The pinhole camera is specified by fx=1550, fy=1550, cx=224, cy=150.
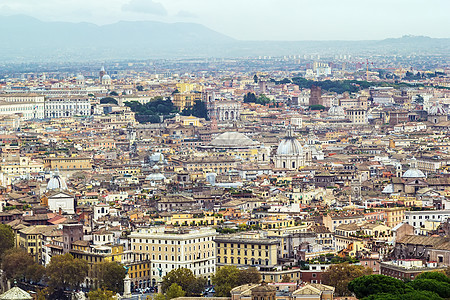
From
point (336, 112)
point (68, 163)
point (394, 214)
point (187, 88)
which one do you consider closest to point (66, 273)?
point (394, 214)

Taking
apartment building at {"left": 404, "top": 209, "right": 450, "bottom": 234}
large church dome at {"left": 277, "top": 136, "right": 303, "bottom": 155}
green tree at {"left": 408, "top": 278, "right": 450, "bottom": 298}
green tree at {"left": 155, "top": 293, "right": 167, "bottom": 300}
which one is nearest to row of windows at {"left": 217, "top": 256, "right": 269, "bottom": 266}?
green tree at {"left": 155, "top": 293, "right": 167, "bottom": 300}

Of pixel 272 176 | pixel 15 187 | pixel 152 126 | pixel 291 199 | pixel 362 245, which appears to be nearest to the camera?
pixel 362 245

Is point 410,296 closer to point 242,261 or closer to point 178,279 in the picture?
point 178,279

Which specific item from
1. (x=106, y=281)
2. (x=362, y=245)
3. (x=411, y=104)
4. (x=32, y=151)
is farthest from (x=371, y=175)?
(x=411, y=104)

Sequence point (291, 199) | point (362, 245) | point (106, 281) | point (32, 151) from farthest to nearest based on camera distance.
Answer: point (32, 151), point (291, 199), point (362, 245), point (106, 281)

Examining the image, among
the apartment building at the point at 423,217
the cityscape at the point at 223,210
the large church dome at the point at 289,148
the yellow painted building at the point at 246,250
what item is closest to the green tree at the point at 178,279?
the cityscape at the point at 223,210

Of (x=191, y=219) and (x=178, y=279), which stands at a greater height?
(x=178, y=279)

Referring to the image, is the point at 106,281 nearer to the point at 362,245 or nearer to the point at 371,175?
the point at 362,245
